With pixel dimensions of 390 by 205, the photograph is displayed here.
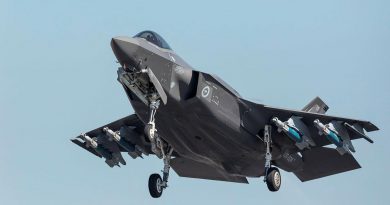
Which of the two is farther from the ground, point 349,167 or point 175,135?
point 175,135

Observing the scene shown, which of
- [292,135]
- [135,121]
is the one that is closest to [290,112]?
[292,135]

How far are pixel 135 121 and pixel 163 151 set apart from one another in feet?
8.16

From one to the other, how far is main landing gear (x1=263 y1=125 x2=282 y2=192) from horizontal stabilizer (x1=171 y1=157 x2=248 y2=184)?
13.4ft

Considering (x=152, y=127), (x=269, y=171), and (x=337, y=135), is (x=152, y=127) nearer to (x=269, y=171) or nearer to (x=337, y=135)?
(x=269, y=171)

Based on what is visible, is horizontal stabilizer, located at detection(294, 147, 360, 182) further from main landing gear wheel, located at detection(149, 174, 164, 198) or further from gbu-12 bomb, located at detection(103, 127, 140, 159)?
gbu-12 bomb, located at detection(103, 127, 140, 159)

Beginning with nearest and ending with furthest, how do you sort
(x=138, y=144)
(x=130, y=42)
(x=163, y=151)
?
(x=130, y=42), (x=163, y=151), (x=138, y=144)

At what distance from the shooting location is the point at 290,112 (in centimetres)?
3522

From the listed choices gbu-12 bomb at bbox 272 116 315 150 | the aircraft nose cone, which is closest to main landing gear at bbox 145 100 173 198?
the aircraft nose cone

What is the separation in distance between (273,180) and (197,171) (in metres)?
5.64

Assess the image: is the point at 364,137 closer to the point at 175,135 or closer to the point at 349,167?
the point at 349,167

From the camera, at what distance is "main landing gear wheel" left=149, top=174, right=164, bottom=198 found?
3528 cm

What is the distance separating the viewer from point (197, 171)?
39.5 meters

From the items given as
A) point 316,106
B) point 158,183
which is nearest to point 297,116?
point 316,106

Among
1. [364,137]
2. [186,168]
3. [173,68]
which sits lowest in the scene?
[186,168]
